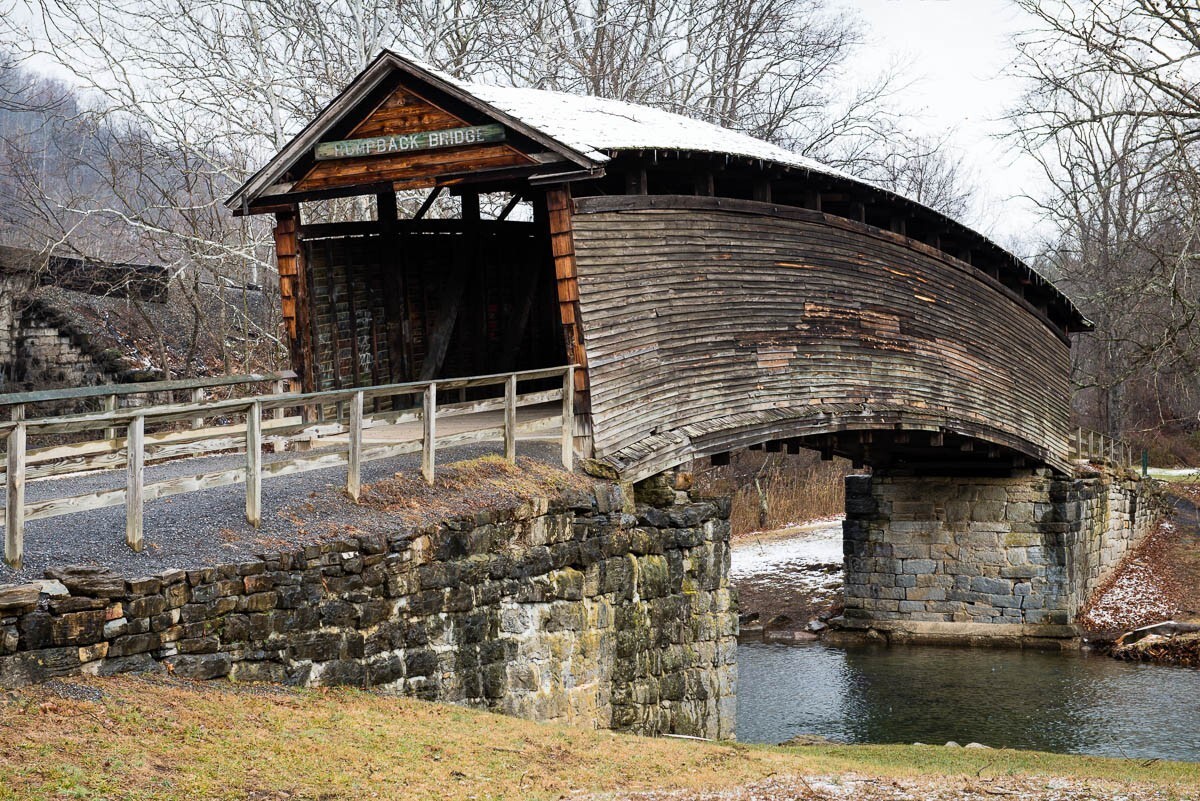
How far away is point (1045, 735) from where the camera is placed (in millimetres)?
15242

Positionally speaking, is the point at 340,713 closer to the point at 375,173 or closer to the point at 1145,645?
the point at 375,173

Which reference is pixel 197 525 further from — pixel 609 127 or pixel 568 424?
pixel 609 127

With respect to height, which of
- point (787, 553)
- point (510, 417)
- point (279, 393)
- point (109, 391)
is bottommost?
point (787, 553)

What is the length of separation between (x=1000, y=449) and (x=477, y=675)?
42.0ft

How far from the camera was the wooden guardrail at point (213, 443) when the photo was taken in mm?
6637

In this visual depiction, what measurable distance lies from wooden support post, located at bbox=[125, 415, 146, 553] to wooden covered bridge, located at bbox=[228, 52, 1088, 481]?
4952 millimetres

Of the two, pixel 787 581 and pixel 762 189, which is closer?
pixel 762 189

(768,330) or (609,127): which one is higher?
(609,127)

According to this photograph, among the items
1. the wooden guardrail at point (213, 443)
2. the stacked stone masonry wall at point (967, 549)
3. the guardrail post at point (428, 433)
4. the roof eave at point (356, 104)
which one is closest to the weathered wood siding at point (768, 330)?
the roof eave at point (356, 104)

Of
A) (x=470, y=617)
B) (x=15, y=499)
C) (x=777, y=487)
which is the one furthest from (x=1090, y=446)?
(x=15, y=499)

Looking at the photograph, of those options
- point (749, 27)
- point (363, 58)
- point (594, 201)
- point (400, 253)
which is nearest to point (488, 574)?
point (594, 201)

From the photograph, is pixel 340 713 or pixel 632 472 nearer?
pixel 340 713

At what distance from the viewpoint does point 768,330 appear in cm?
1436

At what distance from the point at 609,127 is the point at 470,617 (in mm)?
5449
